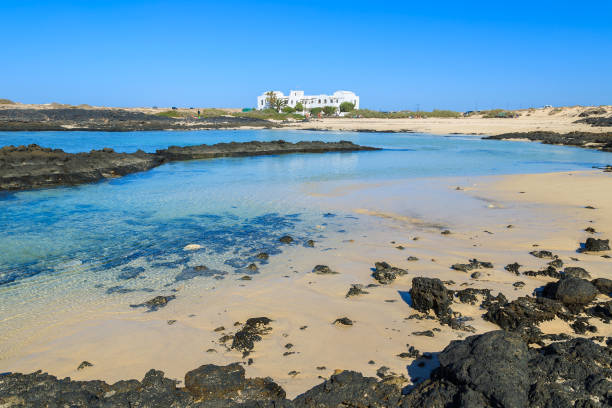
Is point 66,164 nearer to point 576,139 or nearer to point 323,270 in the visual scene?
point 323,270

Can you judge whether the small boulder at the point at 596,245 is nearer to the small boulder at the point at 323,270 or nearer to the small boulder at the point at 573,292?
the small boulder at the point at 573,292

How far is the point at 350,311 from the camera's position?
473cm

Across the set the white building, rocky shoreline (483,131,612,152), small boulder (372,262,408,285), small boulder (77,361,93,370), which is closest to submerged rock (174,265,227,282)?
small boulder (77,361,93,370)

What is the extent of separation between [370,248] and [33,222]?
25.3ft

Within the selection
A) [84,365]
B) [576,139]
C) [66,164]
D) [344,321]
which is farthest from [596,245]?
[576,139]

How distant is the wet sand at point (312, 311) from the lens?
3752mm

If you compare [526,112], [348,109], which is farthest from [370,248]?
[348,109]

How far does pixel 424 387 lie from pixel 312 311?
6.35 feet

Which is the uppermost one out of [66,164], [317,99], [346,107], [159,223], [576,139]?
[317,99]

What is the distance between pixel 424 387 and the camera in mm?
3014

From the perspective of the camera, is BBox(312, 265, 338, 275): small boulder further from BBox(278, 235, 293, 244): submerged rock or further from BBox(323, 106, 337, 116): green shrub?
BBox(323, 106, 337, 116): green shrub

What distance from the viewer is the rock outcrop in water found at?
2.71 meters

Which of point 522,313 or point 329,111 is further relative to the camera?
point 329,111

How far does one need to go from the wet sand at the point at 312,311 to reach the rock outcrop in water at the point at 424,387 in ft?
0.99
